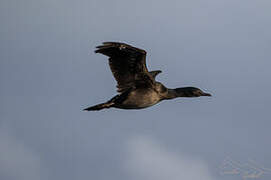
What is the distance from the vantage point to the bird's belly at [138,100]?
15789mm

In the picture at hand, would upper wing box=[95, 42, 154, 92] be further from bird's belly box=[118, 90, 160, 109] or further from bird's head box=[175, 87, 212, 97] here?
bird's head box=[175, 87, 212, 97]

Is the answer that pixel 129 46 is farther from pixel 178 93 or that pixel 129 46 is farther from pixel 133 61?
pixel 178 93

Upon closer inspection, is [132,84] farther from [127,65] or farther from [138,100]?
[127,65]

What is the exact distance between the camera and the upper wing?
14.6 metres

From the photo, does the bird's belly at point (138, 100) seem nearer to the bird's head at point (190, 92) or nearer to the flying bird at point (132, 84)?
the flying bird at point (132, 84)

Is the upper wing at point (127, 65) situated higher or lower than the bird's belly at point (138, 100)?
higher

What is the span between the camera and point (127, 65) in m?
15.6

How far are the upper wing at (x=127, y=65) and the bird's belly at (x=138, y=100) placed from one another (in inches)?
9.0

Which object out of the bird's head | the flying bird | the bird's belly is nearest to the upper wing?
the flying bird

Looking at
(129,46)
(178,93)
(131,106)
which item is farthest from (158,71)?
(129,46)

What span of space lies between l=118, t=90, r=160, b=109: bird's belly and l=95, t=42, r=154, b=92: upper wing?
23 centimetres

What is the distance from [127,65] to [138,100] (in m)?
0.94

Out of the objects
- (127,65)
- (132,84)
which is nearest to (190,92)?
(132,84)

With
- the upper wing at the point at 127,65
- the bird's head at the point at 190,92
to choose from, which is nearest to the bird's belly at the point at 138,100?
the upper wing at the point at 127,65
